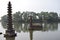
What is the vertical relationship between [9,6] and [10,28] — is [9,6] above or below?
above

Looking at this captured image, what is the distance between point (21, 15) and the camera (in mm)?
30938

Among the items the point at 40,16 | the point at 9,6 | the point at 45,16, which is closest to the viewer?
the point at 9,6

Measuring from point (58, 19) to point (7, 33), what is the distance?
1248 inches

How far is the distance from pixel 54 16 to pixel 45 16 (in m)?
2.19

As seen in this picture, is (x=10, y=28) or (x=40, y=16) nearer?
(x=10, y=28)

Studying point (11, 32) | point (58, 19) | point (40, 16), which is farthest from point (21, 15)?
point (11, 32)

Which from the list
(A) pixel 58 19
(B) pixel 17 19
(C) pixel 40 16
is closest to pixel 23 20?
(B) pixel 17 19

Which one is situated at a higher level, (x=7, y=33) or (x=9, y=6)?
(x=9, y=6)

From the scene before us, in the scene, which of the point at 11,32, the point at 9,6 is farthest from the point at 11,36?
the point at 9,6

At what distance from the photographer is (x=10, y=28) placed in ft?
3.82

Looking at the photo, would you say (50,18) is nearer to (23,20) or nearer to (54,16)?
(54,16)

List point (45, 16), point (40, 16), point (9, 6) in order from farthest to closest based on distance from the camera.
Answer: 1. point (45, 16)
2. point (40, 16)
3. point (9, 6)

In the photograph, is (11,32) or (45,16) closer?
(11,32)

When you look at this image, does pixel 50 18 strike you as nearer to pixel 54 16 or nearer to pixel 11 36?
pixel 54 16
